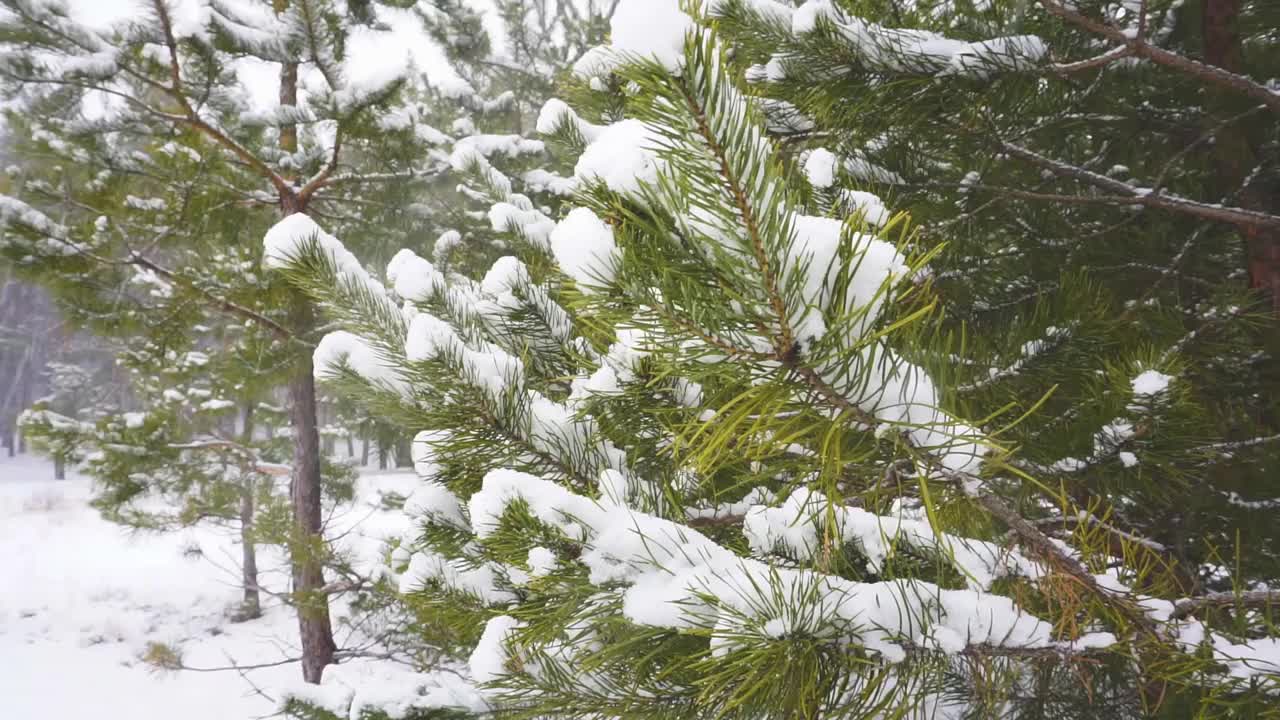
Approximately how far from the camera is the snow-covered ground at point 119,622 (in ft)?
28.7

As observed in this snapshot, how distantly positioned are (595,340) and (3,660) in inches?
588

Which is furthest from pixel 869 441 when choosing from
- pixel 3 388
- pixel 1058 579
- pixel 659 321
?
pixel 3 388

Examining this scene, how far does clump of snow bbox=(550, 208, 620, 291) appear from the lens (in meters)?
0.60

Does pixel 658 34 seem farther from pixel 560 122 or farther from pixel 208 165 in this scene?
pixel 208 165

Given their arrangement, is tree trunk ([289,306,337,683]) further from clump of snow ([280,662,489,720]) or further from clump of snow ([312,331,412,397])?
clump of snow ([312,331,412,397])

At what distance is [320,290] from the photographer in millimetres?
1266

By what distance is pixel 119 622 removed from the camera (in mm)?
11969

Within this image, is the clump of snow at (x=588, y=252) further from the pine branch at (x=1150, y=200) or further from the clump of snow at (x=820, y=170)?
the pine branch at (x=1150, y=200)

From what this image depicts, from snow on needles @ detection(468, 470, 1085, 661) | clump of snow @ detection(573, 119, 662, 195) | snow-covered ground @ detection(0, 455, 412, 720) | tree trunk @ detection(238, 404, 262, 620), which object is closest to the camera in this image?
clump of snow @ detection(573, 119, 662, 195)

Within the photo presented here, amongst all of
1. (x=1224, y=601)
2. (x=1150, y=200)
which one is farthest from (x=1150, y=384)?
(x=1150, y=200)

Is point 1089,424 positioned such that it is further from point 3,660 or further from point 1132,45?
point 3,660

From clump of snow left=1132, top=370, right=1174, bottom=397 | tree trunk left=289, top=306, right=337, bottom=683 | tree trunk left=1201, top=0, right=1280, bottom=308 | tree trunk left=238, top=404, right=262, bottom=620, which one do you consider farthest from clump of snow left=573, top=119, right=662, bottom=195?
tree trunk left=238, top=404, right=262, bottom=620

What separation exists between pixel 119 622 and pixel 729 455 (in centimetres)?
1627

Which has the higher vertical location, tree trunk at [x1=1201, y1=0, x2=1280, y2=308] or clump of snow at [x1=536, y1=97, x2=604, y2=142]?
tree trunk at [x1=1201, y1=0, x2=1280, y2=308]
